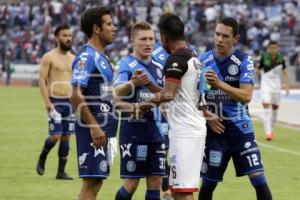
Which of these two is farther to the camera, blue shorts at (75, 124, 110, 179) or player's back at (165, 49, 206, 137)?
blue shorts at (75, 124, 110, 179)

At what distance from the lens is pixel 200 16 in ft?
168

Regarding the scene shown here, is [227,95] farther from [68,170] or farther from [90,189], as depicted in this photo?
[68,170]

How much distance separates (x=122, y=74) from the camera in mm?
10164

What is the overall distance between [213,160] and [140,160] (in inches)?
32.9

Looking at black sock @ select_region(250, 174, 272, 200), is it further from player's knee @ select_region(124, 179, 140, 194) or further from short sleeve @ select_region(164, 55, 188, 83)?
short sleeve @ select_region(164, 55, 188, 83)

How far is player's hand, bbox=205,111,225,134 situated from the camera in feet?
32.9

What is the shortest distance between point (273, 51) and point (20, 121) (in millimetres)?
7726

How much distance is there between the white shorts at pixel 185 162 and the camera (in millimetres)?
8898

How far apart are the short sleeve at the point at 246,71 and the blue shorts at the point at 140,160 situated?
1233mm

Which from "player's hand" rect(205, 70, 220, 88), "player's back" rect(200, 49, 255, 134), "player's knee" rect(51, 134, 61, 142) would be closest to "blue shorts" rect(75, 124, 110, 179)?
"player's hand" rect(205, 70, 220, 88)

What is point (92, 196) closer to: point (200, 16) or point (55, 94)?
point (55, 94)

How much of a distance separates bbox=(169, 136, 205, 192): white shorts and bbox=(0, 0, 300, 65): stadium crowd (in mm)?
38884

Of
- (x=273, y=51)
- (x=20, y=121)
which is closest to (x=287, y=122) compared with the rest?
(x=273, y=51)

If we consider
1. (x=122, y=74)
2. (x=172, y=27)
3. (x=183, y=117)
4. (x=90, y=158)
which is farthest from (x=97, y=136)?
(x=172, y=27)
